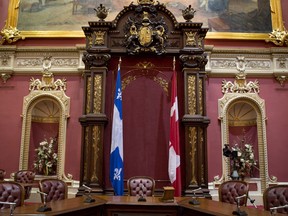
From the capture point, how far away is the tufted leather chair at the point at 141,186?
530 cm

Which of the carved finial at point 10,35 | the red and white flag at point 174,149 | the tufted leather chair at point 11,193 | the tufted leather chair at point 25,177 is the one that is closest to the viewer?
the tufted leather chair at point 11,193

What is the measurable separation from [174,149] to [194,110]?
89 cm

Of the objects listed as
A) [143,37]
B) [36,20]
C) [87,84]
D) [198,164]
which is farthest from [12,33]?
[198,164]

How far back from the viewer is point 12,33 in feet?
26.5

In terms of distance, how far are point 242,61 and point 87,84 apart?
403 cm

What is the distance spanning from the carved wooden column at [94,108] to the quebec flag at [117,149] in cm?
24

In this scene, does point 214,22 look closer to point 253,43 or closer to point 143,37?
point 253,43

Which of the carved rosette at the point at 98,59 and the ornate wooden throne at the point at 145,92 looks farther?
the carved rosette at the point at 98,59

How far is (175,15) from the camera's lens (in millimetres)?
8312

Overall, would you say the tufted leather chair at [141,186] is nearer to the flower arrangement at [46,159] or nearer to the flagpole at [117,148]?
the flagpole at [117,148]

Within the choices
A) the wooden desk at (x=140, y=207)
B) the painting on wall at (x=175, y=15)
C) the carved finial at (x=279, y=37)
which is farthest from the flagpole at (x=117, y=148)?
the carved finial at (x=279, y=37)

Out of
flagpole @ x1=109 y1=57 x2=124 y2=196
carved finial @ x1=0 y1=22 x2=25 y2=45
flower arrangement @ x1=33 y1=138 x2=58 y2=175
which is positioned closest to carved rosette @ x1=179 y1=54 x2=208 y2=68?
flagpole @ x1=109 y1=57 x2=124 y2=196

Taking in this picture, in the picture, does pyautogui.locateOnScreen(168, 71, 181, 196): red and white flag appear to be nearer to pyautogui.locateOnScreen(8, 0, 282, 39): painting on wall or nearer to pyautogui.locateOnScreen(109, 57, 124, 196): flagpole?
pyautogui.locateOnScreen(109, 57, 124, 196): flagpole

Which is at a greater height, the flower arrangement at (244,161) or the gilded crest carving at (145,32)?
the gilded crest carving at (145,32)
